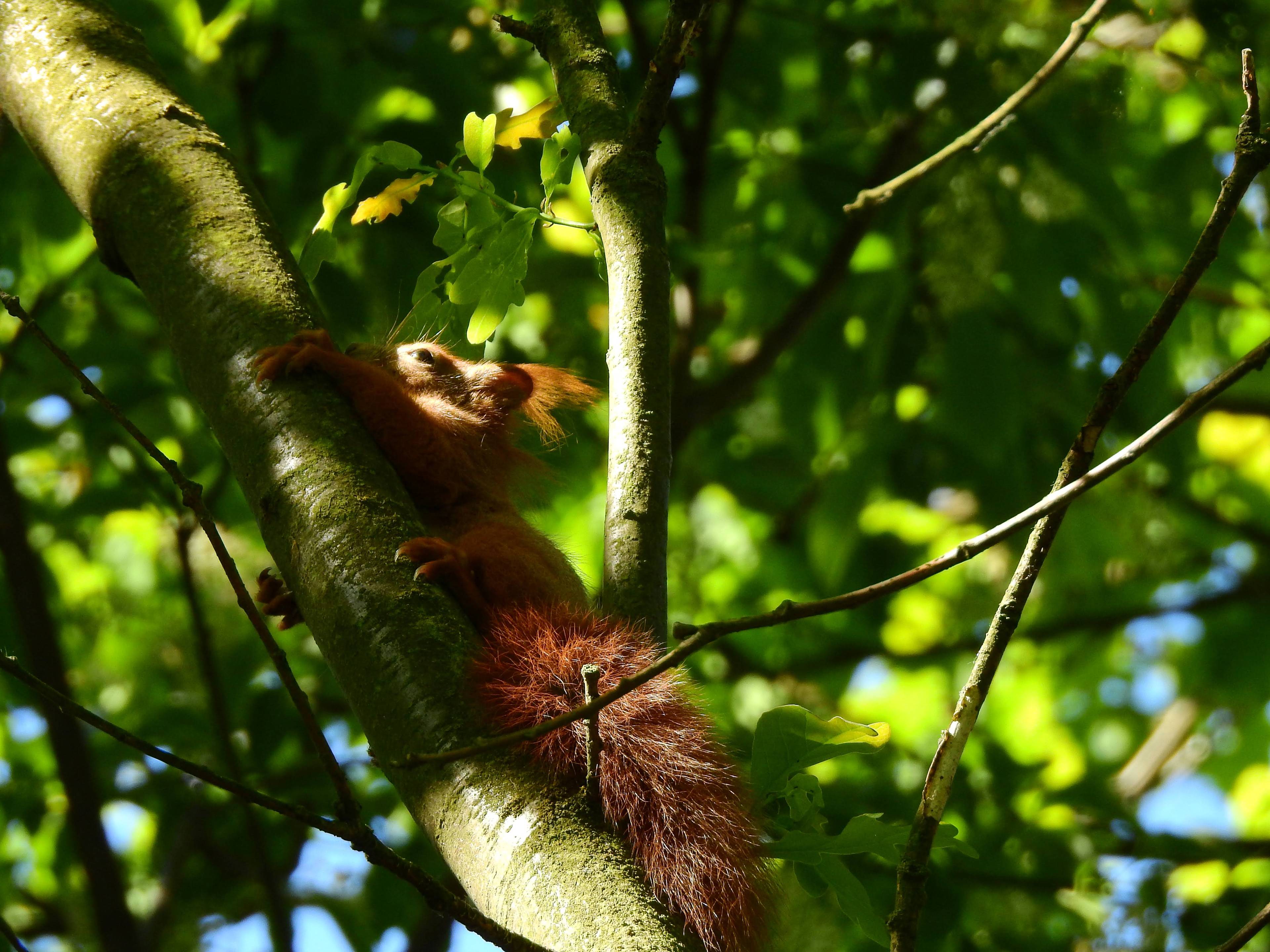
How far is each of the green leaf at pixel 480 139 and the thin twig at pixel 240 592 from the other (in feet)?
2.77

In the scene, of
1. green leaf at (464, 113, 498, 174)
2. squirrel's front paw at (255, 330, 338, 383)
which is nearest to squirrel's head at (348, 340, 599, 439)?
green leaf at (464, 113, 498, 174)

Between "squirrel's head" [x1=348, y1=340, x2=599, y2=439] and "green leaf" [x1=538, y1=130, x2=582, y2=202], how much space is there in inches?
42.2

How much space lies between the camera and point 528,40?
2.35m

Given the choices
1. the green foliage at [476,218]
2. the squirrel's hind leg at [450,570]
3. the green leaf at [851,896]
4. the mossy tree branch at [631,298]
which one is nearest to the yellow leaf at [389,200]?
the green foliage at [476,218]

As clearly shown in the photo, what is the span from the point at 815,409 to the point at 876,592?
3.71 m

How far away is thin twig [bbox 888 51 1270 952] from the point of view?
148 cm

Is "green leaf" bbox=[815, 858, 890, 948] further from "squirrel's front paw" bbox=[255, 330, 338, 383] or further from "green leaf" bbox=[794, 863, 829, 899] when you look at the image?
"squirrel's front paw" bbox=[255, 330, 338, 383]

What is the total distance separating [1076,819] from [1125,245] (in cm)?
210

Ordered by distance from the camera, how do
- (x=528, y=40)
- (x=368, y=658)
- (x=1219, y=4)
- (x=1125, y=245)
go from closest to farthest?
(x=368, y=658) < (x=528, y=40) < (x=1219, y=4) < (x=1125, y=245)

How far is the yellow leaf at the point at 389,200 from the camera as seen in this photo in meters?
2.34

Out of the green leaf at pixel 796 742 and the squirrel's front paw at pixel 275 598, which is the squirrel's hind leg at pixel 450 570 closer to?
the green leaf at pixel 796 742

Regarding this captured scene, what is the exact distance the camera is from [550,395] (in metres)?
3.68

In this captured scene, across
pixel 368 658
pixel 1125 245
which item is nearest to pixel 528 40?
pixel 368 658

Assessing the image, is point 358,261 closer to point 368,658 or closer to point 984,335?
point 984,335
